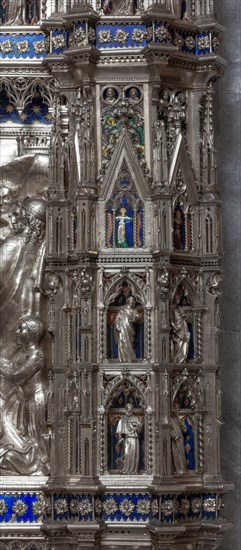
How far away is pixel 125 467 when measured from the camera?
1141 centimetres

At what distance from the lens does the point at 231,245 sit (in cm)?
1300

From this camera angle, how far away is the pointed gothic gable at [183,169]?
11.7 metres

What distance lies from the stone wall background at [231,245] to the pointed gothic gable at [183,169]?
49.1 inches

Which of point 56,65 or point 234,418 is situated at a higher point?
point 56,65

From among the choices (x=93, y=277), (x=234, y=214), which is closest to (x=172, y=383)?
(x=93, y=277)

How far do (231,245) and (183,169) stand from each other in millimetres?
1465

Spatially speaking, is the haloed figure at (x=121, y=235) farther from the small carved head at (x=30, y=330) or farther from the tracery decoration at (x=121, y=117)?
the small carved head at (x=30, y=330)

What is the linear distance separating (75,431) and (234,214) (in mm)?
2882

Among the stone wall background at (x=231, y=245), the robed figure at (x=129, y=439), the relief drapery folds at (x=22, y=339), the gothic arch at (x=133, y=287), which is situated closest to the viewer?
the robed figure at (x=129, y=439)

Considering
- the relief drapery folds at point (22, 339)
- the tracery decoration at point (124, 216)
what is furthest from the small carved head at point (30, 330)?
the tracery decoration at point (124, 216)

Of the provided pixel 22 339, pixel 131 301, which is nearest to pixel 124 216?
pixel 131 301

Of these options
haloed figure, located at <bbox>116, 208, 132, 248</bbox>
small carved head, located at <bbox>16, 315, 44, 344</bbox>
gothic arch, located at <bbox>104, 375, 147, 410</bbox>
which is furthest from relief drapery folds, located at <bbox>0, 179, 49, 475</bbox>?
haloed figure, located at <bbox>116, 208, 132, 248</bbox>

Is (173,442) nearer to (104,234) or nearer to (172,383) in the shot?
(172,383)

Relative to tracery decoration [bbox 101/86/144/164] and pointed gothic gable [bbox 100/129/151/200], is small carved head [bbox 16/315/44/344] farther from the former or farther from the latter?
tracery decoration [bbox 101/86/144/164]
